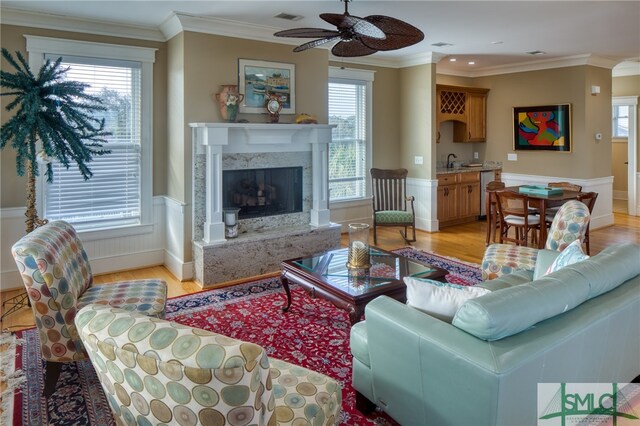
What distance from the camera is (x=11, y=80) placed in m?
3.49

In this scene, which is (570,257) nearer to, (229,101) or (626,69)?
(229,101)

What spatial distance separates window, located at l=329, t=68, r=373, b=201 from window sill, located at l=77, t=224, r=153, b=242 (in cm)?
273

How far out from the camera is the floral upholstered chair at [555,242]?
3.59 meters

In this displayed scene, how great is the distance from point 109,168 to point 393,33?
3360 mm

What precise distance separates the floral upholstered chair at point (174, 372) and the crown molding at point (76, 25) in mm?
3927

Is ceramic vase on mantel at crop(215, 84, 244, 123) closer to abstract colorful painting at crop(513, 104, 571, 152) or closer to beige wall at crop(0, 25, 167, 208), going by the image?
beige wall at crop(0, 25, 167, 208)

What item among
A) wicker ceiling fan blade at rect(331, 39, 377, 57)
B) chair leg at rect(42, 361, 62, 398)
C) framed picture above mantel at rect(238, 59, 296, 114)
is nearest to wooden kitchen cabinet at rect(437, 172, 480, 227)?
framed picture above mantel at rect(238, 59, 296, 114)

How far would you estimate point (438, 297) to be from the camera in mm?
2051

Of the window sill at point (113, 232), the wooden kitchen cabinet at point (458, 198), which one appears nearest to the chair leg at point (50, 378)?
the window sill at point (113, 232)

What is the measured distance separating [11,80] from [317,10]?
2617 mm

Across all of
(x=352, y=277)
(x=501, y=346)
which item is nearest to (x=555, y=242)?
(x=352, y=277)

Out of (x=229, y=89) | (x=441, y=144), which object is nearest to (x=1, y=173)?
(x=229, y=89)

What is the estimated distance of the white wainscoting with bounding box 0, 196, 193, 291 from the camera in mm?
4336

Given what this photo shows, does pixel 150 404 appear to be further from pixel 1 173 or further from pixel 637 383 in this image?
pixel 1 173
